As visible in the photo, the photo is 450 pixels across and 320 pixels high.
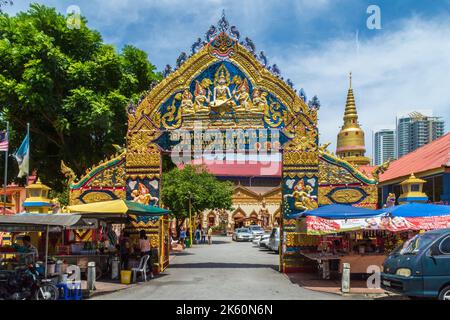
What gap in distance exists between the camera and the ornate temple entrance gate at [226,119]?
56.1 feet

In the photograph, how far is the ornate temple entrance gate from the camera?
1711 cm

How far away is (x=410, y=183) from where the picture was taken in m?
16.1

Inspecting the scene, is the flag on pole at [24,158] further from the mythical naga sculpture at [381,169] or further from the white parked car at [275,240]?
the white parked car at [275,240]

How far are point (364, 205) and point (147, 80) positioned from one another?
1362cm

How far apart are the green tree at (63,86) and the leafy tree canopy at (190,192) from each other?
14235 millimetres

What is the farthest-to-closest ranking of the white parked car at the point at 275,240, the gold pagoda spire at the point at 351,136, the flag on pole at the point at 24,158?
the gold pagoda spire at the point at 351,136 < the white parked car at the point at 275,240 < the flag on pole at the point at 24,158

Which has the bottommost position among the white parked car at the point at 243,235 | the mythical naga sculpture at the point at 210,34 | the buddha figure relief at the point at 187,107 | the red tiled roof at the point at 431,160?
the white parked car at the point at 243,235

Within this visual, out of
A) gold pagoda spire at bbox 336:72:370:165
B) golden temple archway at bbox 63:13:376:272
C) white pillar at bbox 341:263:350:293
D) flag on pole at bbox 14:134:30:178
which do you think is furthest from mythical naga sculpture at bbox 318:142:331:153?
gold pagoda spire at bbox 336:72:370:165

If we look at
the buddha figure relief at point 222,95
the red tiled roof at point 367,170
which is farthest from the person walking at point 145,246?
the red tiled roof at point 367,170

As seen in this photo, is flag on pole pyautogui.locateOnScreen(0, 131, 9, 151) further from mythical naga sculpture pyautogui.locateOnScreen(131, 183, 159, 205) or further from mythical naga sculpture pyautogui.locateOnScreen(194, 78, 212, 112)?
mythical naga sculpture pyautogui.locateOnScreen(194, 78, 212, 112)

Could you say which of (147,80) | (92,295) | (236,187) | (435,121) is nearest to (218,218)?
(236,187)

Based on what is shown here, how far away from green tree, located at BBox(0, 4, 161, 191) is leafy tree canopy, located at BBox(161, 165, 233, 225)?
14.2 meters

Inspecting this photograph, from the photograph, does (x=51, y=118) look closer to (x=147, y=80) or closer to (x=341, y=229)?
(x=147, y=80)

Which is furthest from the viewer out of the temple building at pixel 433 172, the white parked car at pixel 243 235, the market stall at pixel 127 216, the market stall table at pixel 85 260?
the white parked car at pixel 243 235
